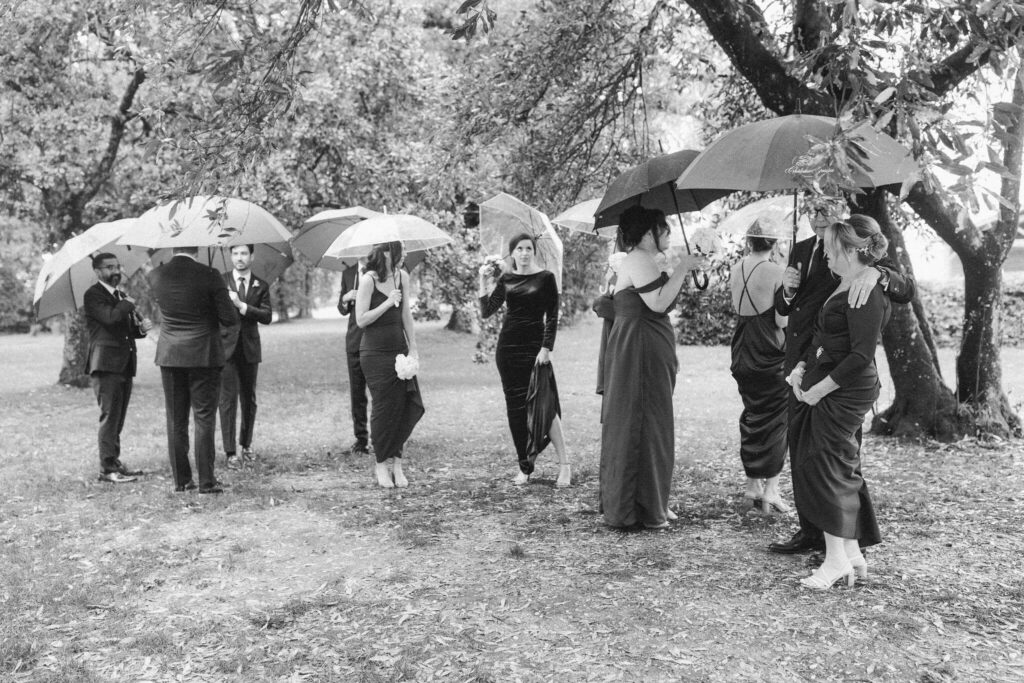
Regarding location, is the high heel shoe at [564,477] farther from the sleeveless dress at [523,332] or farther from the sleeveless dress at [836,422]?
the sleeveless dress at [836,422]

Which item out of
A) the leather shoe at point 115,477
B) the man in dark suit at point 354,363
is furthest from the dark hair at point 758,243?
the leather shoe at point 115,477

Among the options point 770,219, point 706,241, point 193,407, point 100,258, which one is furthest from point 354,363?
point 770,219

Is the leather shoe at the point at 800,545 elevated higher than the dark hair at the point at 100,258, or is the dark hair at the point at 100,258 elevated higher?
the dark hair at the point at 100,258

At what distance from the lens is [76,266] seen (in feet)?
25.3

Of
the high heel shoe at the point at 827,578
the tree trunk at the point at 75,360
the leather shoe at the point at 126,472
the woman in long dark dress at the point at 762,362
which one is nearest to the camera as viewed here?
the high heel shoe at the point at 827,578

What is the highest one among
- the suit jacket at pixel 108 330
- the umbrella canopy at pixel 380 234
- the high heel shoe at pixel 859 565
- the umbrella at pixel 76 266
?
the umbrella canopy at pixel 380 234

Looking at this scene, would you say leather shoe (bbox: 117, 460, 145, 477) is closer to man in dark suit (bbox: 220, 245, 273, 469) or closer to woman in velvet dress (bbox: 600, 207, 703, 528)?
man in dark suit (bbox: 220, 245, 273, 469)

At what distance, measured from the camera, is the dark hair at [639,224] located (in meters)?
5.93

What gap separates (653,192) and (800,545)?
9.37ft

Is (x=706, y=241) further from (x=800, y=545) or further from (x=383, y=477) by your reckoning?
(x=383, y=477)

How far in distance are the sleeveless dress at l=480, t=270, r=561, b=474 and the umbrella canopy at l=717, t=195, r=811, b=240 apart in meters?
1.60

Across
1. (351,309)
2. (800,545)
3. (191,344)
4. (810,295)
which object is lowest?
(800,545)

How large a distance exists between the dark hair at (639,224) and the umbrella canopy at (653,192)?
13 centimetres

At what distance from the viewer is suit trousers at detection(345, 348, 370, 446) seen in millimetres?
9078
